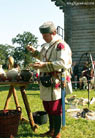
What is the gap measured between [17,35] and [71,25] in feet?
254

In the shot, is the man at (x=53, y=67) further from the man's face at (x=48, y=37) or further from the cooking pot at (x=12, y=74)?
the cooking pot at (x=12, y=74)

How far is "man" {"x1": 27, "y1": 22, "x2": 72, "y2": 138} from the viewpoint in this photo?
11.0 ft

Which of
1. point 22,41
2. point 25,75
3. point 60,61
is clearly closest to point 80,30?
point 25,75

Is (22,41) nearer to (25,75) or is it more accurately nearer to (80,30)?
(80,30)

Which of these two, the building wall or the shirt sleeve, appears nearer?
the shirt sleeve

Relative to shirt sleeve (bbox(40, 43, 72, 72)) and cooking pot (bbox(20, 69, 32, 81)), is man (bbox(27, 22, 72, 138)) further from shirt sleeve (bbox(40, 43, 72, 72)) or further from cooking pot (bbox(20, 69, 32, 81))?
cooking pot (bbox(20, 69, 32, 81))

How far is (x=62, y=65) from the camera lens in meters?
3.32

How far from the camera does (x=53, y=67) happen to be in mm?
3357

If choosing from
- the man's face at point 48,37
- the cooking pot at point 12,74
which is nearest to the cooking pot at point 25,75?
the cooking pot at point 12,74

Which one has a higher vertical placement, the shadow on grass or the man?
the man

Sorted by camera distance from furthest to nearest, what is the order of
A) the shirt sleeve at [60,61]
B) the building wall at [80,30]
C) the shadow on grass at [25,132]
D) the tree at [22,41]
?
the tree at [22,41] → the building wall at [80,30] → the shadow on grass at [25,132] → the shirt sleeve at [60,61]

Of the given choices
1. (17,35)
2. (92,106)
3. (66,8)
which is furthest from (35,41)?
(92,106)

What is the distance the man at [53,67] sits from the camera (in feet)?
11.0

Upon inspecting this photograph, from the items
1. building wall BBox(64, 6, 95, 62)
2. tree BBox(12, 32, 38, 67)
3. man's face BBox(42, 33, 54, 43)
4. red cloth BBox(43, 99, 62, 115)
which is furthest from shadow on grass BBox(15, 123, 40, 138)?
tree BBox(12, 32, 38, 67)
